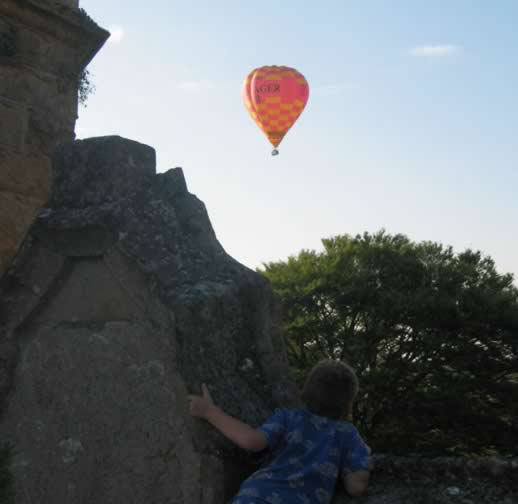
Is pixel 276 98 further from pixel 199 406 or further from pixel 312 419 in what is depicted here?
pixel 199 406

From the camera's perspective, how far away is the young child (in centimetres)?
231

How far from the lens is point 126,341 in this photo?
8.34 ft

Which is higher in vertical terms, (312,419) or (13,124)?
(13,124)

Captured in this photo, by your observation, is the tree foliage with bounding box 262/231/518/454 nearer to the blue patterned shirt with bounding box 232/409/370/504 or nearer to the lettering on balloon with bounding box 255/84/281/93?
the lettering on balloon with bounding box 255/84/281/93

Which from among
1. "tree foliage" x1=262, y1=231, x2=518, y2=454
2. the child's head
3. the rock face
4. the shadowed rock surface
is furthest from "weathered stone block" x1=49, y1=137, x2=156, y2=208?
"tree foliage" x1=262, y1=231, x2=518, y2=454

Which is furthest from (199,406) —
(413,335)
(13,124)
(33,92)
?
(413,335)

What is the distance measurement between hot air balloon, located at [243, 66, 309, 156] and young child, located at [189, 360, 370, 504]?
1854 cm

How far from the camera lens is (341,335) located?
17375 mm

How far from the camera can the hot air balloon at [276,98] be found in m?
20.7

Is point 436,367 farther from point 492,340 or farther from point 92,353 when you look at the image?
point 92,353

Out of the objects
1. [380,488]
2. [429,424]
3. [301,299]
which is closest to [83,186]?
[380,488]

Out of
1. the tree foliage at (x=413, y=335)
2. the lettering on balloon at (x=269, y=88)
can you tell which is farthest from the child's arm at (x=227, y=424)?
the lettering on balloon at (x=269, y=88)

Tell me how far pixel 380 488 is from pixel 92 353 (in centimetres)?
94

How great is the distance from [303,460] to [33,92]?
2.29 meters
